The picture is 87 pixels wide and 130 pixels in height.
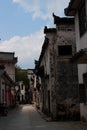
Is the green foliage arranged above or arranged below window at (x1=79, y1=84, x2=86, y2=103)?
above

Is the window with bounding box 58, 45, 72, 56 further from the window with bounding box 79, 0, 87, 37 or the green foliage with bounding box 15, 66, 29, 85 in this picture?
the green foliage with bounding box 15, 66, 29, 85

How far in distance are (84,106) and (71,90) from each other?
666 cm

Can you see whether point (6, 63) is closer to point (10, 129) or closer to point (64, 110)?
point (64, 110)

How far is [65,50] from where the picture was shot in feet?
93.4

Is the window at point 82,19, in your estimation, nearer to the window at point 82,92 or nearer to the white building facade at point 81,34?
the white building facade at point 81,34

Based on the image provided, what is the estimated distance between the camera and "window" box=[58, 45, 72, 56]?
92.9 feet

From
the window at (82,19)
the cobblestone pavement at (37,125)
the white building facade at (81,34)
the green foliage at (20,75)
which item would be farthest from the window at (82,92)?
the green foliage at (20,75)

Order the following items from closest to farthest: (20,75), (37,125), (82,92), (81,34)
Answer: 1. (81,34)
2. (82,92)
3. (37,125)
4. (20,75)

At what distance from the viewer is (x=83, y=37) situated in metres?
19.0

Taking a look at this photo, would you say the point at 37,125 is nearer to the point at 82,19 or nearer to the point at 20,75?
the point at 82,19

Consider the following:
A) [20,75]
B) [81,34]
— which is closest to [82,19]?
[81,34]

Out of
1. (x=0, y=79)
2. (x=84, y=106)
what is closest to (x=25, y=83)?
(x=0, y=79)

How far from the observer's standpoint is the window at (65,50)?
28.3 metres

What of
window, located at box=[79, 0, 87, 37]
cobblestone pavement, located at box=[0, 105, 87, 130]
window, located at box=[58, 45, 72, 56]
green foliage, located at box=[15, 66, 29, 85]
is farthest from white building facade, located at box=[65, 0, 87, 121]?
green foliage, located at box=[15, 66, 29, 85]
